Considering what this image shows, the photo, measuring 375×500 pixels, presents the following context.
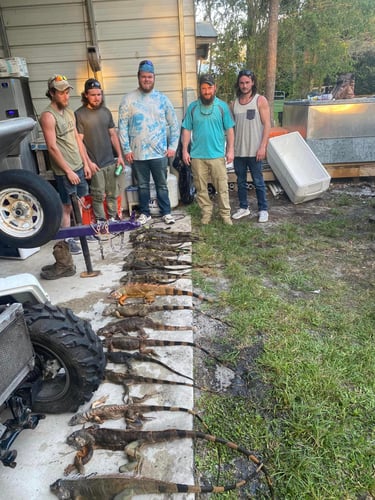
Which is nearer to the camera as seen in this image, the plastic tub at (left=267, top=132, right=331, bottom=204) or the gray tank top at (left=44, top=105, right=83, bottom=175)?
the gray tank top at (left=44, top=105, right=83, bottom=175)

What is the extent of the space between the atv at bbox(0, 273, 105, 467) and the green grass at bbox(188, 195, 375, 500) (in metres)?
0.72

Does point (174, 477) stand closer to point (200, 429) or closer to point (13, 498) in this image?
point (200, 429)

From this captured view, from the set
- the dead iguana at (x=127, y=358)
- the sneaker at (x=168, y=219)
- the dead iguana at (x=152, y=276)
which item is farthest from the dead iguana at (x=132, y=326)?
the sneaker at (x=168, y=219)

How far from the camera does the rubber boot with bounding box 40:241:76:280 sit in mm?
3729

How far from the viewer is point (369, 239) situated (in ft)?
14.7

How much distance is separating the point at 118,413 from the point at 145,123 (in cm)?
370

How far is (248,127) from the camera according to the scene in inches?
188

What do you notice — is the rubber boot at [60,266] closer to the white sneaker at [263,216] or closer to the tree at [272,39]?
the white sneaker at [263,216]

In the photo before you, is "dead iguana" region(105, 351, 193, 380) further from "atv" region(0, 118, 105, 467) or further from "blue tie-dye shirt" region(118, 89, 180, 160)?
"blue tie-dye shirt" region(118, 89, 180, 160)

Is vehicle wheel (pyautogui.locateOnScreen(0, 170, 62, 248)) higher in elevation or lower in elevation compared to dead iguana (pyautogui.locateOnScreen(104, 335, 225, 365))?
higher

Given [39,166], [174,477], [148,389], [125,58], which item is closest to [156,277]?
[148,389]

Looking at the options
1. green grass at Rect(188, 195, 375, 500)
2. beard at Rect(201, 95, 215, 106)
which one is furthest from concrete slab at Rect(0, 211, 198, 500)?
beard at Rect(201, 95, 215, 106)

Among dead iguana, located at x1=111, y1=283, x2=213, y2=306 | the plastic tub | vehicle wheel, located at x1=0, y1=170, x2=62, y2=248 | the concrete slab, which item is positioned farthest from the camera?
the plastic tub

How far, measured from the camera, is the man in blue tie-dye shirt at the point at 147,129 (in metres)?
4.67
